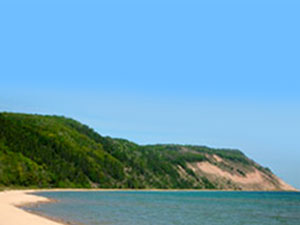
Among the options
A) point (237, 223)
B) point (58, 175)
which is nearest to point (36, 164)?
point (58, 175)

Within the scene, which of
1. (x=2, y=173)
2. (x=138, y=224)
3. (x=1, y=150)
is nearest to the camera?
(x=138, y=224)

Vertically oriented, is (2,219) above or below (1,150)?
below

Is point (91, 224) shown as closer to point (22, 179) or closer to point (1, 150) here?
point (22, 179)

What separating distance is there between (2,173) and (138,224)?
379 feet

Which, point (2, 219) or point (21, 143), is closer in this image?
point (2, 219)

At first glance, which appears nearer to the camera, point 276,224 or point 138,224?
point 138,224

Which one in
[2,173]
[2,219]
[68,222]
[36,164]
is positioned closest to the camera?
[2,219]

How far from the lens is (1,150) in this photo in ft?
578

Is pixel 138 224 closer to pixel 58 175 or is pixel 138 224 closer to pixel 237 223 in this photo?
pixel 237 223

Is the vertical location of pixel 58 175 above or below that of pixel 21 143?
below

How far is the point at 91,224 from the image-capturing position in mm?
49750

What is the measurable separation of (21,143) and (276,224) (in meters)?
155

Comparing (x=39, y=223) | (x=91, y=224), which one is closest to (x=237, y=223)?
(x=91, y=224)

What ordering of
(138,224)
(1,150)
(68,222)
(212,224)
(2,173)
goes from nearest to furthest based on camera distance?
(68,222)
(138,224)
(212,224)
(2,173)
(1,150)
